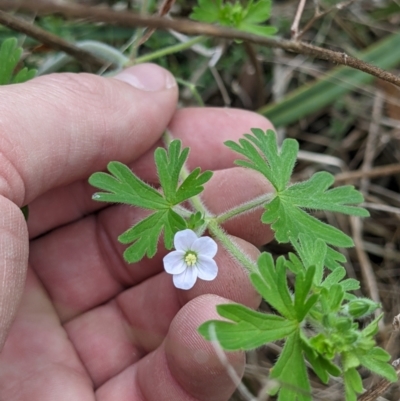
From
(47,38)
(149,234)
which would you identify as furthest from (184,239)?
(47,38)

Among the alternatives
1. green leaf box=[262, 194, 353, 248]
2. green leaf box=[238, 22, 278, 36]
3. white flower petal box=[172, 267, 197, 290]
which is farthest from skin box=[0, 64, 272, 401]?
green leaf box=[238, 22, 278, 36]

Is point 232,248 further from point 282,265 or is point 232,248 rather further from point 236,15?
point 236,15

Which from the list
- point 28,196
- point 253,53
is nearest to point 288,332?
point 28,196

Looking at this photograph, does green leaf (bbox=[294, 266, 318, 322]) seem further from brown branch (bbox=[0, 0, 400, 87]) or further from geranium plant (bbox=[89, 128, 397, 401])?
brown branch (bbox=[0, 0, 400, 87])

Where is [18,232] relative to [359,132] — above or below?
above

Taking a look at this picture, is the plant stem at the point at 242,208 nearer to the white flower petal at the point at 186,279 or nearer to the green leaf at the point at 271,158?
the green leaf at the point at 271,158

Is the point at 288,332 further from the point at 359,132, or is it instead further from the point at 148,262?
the point at 359,132
